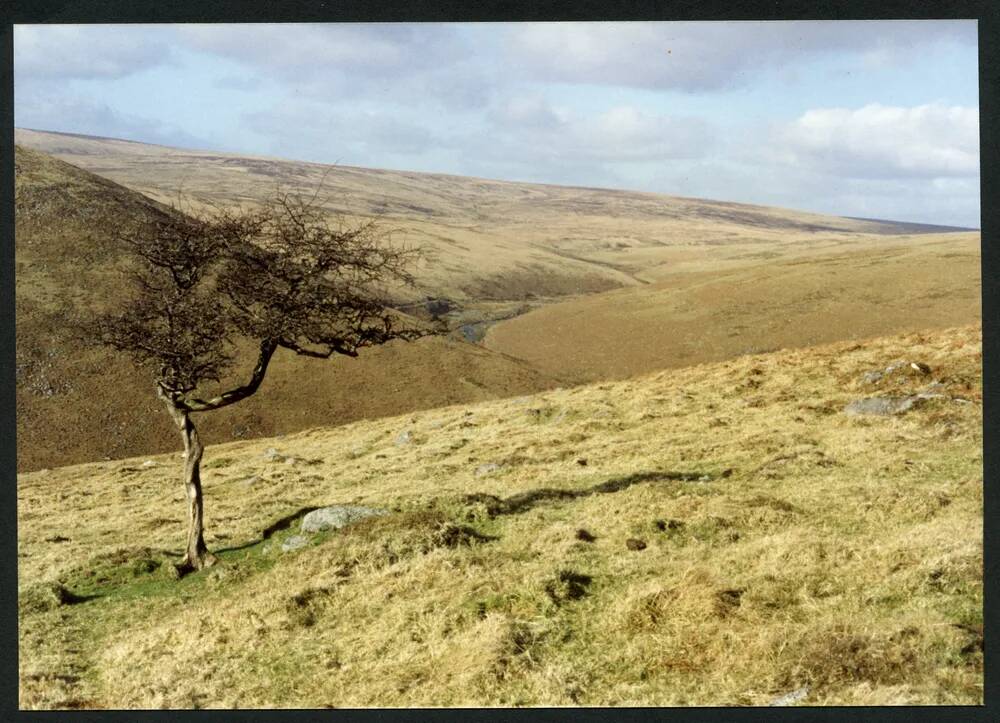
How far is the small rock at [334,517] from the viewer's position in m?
18.7

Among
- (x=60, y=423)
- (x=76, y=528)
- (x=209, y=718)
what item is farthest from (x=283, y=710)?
(x=60, y=423)

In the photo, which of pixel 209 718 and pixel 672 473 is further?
pixel 672 473

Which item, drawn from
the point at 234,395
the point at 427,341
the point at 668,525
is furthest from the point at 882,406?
the point at 427,341

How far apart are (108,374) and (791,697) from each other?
43860mm

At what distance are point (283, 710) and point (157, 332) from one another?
965cm

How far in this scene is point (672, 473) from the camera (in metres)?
21.6

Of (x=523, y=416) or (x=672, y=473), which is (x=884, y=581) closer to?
(x=672, y=473)

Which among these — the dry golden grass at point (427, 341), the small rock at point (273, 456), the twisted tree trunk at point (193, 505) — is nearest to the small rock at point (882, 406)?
the twisted tree trunk at point (193, 505)

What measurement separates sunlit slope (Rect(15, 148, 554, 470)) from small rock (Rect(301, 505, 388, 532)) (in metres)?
24.8

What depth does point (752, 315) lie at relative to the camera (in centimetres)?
7231

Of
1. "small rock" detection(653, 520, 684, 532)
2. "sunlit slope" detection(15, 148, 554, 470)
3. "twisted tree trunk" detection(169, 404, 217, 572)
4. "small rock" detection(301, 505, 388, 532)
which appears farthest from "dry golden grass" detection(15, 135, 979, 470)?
"small rock" detection(653, 520, 684, 532)

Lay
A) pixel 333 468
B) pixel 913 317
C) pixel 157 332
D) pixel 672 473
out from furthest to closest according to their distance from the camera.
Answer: pixel 913 317 < pixel 333 468 < pixel 672 473 < pixel 157 332

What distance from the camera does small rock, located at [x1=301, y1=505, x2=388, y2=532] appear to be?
18.7 m

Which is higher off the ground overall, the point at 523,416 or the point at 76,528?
the point at 523,416
